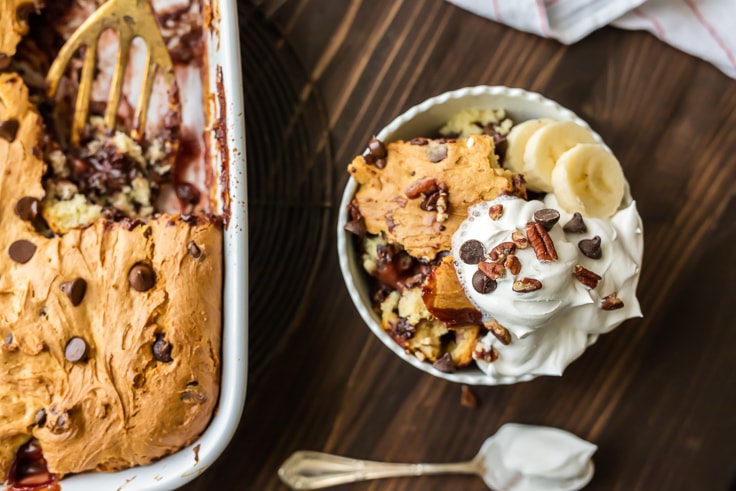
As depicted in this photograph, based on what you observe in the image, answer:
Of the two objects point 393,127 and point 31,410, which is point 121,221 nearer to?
point 31,410

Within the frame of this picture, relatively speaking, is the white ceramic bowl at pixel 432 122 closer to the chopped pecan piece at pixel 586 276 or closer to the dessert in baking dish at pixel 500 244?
the dessert in baking dish at pixel 500 244

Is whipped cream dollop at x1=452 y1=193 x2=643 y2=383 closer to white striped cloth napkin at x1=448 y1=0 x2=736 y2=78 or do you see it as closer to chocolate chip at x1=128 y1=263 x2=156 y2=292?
white striped cloth napkin at x1=448 y1=0 x2=736 y2=78

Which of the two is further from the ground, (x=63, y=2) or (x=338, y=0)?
(x=338, y=0)

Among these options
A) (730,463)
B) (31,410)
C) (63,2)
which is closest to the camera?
(31,410)

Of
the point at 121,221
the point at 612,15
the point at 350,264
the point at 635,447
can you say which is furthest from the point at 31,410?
the point at 612,15

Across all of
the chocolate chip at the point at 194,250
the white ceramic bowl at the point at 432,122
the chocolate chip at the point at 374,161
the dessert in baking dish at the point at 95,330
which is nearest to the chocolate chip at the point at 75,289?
the dessert in baking dish at the point at 95,330

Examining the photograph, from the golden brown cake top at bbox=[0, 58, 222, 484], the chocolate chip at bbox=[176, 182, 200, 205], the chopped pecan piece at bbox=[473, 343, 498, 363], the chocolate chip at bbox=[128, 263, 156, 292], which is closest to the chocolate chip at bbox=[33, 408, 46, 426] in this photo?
the golden brown cake top at bbox=[0, 58, 222, 484]
